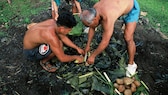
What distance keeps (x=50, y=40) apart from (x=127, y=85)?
137 cm

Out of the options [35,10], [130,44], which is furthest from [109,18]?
[35,10]

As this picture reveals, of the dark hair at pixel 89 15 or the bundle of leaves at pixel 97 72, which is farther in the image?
the bundle of leaves at pixel 97 72

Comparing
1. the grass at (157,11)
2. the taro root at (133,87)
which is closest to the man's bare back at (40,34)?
the taro root at (133,87)

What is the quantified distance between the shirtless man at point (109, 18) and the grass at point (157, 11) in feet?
5.70

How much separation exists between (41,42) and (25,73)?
2.86 ft

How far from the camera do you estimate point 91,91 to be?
420cm

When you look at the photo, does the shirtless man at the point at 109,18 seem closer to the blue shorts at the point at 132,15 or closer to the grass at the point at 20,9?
the blue shorts at the point at 132,15

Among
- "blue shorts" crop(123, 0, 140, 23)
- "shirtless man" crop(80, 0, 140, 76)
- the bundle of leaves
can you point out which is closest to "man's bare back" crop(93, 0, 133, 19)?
"shirtless man" crop(80, 0, 140, 76)

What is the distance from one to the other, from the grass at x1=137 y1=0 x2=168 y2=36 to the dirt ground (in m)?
0.30

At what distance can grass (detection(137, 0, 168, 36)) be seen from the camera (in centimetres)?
598

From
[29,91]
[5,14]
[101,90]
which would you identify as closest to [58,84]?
[29,91]

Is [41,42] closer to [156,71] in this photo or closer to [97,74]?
[97,74]

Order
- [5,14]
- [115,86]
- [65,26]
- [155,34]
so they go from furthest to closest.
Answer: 1. [5,14]
2. [155,34]
3. [115,86]
4. [65,26]

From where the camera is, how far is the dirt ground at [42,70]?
4.36 meters
